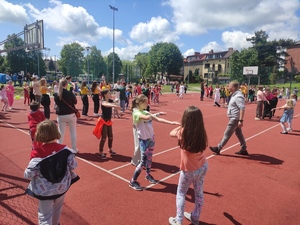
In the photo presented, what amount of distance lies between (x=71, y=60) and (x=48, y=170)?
9381cm

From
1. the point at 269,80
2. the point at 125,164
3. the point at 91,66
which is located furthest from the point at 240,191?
the point at 91,66

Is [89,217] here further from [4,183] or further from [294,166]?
[294,166]

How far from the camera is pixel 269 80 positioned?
5166 cm

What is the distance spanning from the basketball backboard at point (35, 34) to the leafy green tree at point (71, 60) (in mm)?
73897

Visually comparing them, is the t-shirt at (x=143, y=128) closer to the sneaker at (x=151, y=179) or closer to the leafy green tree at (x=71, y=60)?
the sneaker at (x=151, y=179)

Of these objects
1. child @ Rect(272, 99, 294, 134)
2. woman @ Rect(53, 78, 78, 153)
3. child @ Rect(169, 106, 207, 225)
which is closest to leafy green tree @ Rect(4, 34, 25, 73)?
woman @ Rect(53, 78, 78, 153)

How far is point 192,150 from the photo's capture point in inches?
120

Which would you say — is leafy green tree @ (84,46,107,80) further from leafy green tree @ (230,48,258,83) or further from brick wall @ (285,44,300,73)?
brick wall @ (285,44,300,73)

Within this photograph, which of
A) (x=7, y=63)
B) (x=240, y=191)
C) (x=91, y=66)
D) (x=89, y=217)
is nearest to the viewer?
(x=89, y=217)

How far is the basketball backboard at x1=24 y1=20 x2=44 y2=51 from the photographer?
1580cm

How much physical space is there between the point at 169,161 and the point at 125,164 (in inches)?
47.5

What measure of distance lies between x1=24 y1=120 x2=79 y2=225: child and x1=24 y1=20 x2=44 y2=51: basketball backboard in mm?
15336

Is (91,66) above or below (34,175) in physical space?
above

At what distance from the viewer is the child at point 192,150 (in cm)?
300
